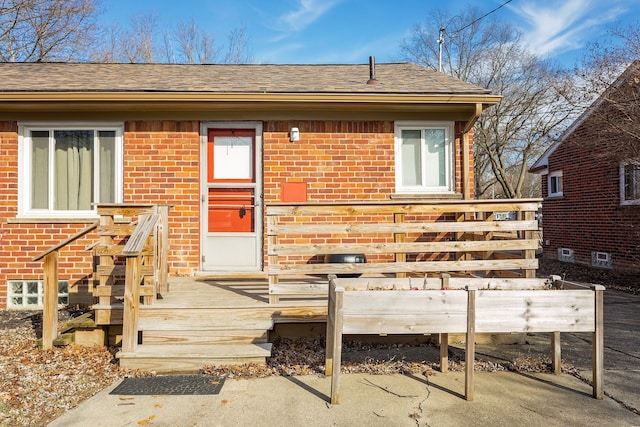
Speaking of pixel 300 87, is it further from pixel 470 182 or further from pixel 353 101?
pixel 470 182

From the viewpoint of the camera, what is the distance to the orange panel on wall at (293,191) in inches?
250

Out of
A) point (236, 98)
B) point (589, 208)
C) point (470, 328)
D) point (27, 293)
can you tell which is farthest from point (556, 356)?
point (589, 208)

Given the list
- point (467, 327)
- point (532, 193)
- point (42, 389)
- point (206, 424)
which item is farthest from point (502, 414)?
point (532, 193)

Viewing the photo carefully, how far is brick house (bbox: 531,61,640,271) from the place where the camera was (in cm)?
819

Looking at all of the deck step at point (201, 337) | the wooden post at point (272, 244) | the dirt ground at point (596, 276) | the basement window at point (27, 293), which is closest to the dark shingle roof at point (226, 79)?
the wooden post at point (272, 244)

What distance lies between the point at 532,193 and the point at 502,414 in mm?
47052

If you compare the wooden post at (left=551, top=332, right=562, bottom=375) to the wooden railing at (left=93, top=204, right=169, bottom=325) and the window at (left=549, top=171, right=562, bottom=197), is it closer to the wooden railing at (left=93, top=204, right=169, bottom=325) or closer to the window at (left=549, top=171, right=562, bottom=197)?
the wooden railing at (left=93, top=204, right=169, bottom=325)

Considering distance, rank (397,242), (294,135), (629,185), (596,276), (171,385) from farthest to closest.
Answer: (596,276)
(629,185)
(294,135)
(397,242)
(171,385)

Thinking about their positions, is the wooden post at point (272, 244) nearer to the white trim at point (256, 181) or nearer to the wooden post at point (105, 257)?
the wooden post at point (105, 257)

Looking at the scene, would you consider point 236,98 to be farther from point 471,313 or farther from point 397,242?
point 471,313

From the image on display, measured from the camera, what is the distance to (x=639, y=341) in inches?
198

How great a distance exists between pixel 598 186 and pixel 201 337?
11228 mm

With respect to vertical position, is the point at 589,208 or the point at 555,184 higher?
the point at 555,184

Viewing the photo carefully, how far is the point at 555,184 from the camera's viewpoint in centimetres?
1380
